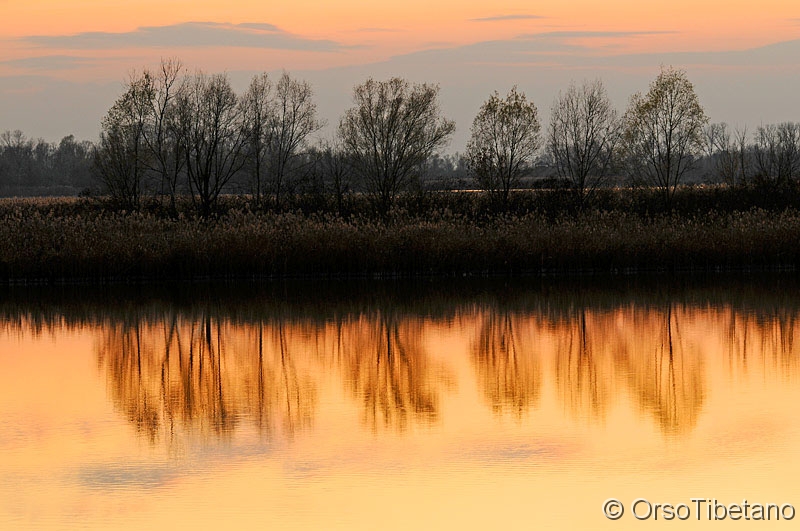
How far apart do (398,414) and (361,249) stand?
14.8 m

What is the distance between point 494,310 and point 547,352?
4.49 meters

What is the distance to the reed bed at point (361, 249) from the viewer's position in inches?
990

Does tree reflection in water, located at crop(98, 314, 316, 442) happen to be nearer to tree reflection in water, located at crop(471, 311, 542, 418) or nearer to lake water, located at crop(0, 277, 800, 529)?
lake water, located at crop(0, 277, 800, 529)

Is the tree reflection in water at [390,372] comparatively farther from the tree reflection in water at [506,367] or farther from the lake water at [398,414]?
the tree reflection in water at [506,367]

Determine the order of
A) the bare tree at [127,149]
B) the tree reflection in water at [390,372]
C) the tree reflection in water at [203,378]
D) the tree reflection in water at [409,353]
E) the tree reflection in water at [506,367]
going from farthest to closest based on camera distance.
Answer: the bare tree at [127,149] < the tree reflection in water at [506,367] < the tree reflection in water at [409,353] < the tree reflection in water at [390,372] < the tree reflection in water at [203,378]

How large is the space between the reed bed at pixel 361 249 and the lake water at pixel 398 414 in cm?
498

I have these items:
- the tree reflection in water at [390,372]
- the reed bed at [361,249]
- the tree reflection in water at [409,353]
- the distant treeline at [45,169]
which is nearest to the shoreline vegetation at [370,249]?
the reed bed at [361,249]

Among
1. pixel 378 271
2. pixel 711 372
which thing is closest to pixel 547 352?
pixel 711 372

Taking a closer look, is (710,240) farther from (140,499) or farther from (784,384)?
(140,499)

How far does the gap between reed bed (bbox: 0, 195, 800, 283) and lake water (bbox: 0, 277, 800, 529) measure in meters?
4.98

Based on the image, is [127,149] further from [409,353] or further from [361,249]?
[409,353]

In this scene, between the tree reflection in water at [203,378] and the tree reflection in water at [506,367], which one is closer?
the tree reflection in water at [203,378]

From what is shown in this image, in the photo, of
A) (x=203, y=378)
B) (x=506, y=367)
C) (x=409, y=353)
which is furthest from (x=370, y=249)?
(x=203, y=378)

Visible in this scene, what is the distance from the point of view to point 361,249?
84.6ft
